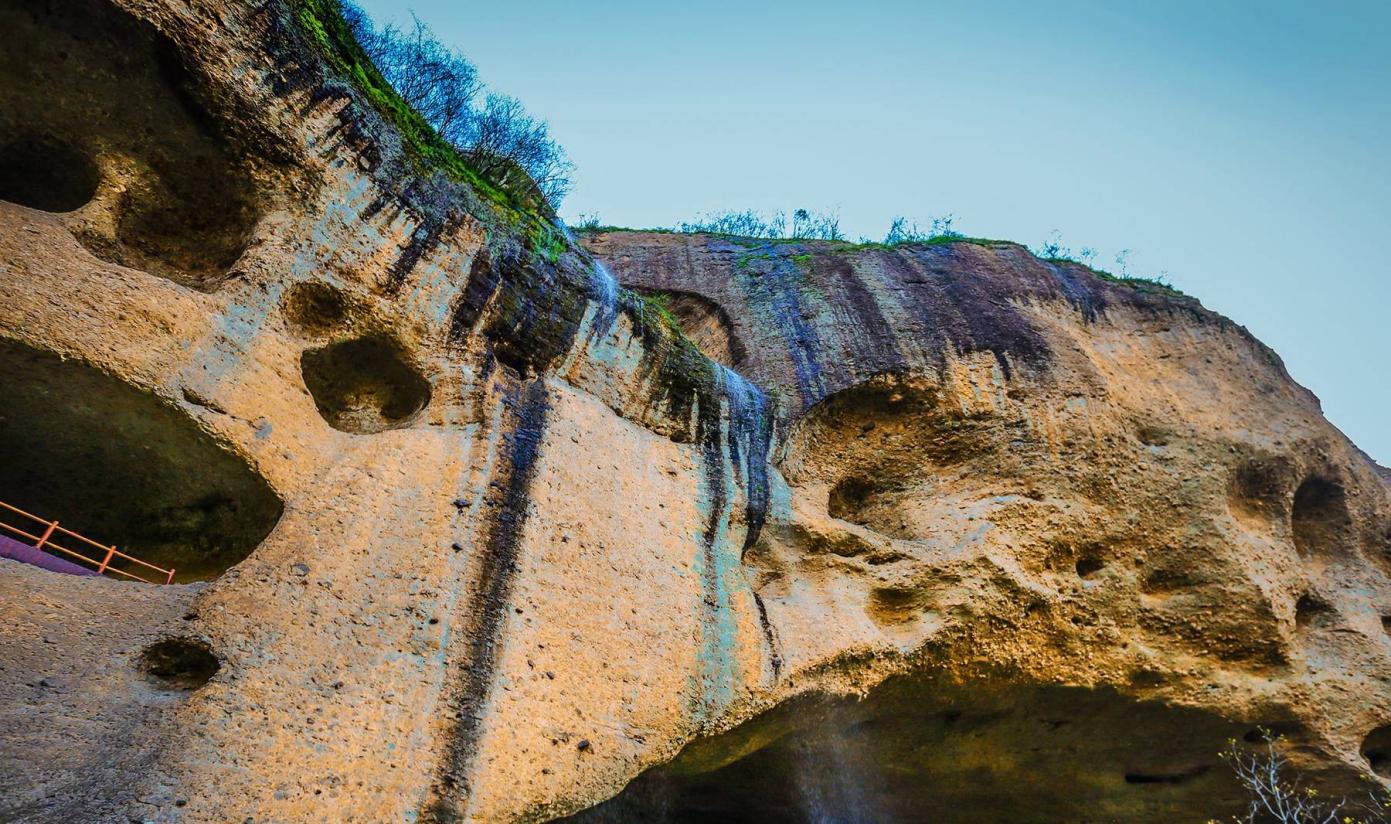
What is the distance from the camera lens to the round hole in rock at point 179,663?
13.0 feet

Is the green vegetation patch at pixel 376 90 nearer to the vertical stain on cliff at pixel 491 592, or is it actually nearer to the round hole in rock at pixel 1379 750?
the vertical stain on cliff at pixel 491 592

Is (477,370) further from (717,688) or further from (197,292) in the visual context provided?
(717,688)

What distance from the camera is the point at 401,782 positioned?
13.2 feet

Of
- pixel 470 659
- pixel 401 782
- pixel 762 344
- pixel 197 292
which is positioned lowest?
pixel 401 782

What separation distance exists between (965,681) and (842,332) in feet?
13.2

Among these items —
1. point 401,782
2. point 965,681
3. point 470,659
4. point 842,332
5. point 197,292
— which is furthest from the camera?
point 842,332

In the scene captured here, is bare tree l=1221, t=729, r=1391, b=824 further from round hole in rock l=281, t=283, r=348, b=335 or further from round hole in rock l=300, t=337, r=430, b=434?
round hole in rock l=281, t=283, r=348, b=335

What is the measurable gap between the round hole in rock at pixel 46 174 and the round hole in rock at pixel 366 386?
1.85 m

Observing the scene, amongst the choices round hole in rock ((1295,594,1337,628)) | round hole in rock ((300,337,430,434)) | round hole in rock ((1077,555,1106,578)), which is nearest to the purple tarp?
round hole in rock ((300,337,430,434))

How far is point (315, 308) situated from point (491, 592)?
2.37 m

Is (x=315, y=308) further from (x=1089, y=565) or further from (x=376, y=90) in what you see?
(x=1089, y=565)

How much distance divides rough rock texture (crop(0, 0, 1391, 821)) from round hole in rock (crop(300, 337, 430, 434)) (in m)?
0.04

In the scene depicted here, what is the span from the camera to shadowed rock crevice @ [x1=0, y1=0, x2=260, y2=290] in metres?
4.98

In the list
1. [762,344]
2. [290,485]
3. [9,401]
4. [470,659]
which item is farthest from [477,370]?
[762,344]
